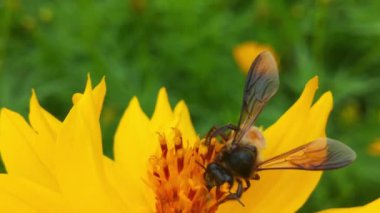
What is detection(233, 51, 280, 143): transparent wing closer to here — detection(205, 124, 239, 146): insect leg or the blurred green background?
detection(205, 124, 239, 146): insect leg

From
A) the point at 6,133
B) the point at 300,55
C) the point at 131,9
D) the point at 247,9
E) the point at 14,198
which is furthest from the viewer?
the point at 247,9

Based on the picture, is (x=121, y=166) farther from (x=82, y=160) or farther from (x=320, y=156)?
(x=320, y=156)

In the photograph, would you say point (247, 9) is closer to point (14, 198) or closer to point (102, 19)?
point (102, 19)

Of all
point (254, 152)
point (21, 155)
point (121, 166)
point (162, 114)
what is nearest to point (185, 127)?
point (162, 114)

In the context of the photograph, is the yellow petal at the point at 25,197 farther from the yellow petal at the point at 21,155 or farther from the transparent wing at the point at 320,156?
the transparent wing at the point at 320,156

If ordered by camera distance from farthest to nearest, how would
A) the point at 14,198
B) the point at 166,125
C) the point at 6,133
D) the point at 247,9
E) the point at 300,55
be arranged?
the point at 247,9, the point at 300,55, the point at 166,125, the point at 6,133, the point at 14,198

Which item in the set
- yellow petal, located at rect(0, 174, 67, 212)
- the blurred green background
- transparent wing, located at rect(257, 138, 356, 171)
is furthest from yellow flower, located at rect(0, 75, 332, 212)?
the blurred green background

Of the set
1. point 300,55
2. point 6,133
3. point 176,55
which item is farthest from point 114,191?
point 176,55

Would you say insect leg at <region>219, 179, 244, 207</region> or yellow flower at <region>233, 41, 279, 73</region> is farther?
yellow flower at <region>233, 41, 279, 73</region>
